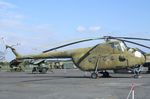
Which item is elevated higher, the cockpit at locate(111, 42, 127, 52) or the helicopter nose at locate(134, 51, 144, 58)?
the cockpit at locate(111, 42, 127, 52)

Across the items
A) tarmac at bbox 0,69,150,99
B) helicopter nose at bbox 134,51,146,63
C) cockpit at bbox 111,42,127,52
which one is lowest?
tarmac at bbox 0,69,150,99

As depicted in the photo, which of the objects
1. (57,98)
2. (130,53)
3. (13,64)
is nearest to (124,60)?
(130,53)

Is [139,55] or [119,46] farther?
[119,46]

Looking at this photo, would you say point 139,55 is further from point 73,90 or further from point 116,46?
point 73,90

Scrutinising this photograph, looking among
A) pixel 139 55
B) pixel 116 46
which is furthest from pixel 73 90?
pixel 139 55

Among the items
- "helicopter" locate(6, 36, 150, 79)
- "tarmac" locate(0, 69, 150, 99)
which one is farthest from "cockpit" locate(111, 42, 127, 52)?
"tarmac" locate(0, 69, 150, 99)

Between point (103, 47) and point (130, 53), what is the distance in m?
2.57

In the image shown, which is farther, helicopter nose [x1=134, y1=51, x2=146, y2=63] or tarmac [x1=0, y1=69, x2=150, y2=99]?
helicopter nose [x1=134, y1=51, x2=146, y2=63]

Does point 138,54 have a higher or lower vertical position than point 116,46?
lower

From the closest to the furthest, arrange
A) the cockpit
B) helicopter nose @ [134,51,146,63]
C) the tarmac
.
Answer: the tarmac
helicopter nose @ [134,51,146,63]
the cockpit

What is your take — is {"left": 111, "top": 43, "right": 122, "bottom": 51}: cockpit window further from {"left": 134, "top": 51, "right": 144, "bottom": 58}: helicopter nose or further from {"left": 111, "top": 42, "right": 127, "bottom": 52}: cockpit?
{"left": 134, "top": 51, "right": 144, "bottom": 58}: helicopter nose

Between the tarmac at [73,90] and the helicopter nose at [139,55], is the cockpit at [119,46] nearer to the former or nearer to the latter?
the helicopter nose at [139,55]

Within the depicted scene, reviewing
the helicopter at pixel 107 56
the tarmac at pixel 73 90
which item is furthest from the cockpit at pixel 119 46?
the tarmac at pixel 73 90

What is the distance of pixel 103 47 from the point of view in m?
36.8
